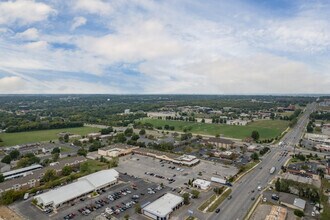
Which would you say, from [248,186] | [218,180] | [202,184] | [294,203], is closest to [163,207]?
[202,184]

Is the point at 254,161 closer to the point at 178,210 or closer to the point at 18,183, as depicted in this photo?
the point at 178,210

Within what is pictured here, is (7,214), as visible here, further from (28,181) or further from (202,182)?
(202,182)

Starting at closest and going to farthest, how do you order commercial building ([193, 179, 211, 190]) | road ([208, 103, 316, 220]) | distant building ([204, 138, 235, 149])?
road ([208, 103, 316, 220]) → commercial building ([193, 179, 211, 190]) → distant building ([204, 138, 235, 149])

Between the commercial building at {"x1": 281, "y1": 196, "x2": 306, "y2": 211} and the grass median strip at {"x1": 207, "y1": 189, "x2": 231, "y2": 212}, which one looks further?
the grass median strip at {"x1": 207, "y1": 189, "x2": 231, "y2": 212}

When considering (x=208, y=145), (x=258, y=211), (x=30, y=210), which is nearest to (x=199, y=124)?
(x=208, y=145)

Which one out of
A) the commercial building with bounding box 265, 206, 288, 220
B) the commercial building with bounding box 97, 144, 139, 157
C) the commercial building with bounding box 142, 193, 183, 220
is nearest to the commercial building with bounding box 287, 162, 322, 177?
the commercial building with bounding box 265, 206, 288, 220

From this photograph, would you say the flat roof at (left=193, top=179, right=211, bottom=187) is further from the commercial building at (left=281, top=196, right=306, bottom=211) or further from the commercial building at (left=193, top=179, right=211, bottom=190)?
the commercial building at (left=281, top=196, right=306, bottom=211)
